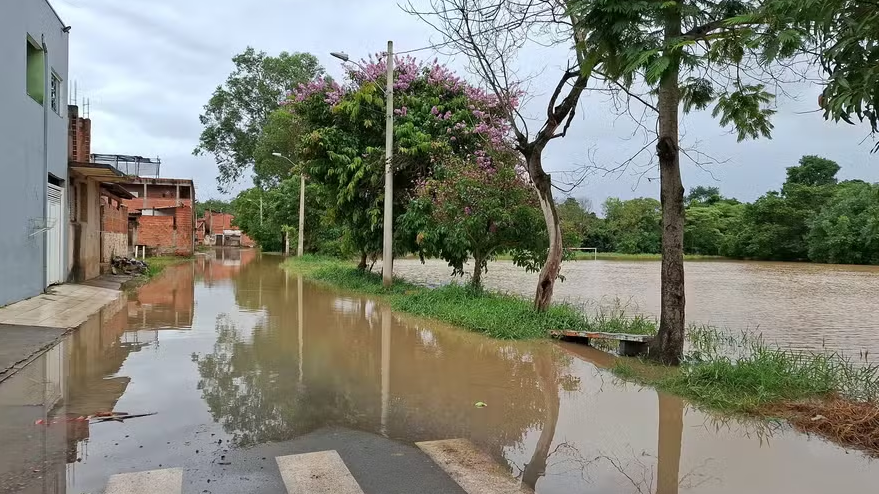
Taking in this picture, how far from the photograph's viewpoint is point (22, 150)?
40.4 feet

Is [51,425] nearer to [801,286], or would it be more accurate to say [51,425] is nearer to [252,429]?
[252,429]

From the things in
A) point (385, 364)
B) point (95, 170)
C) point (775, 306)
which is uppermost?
point (95, 170)

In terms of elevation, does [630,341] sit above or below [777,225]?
below

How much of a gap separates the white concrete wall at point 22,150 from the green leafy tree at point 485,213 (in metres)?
8.67

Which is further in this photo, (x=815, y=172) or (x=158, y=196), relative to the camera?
(x=815, y=172)

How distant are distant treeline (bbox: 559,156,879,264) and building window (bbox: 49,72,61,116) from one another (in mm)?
21243

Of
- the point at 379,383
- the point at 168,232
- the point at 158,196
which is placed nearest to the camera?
the point at 379,383

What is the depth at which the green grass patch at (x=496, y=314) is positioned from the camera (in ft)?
35.0

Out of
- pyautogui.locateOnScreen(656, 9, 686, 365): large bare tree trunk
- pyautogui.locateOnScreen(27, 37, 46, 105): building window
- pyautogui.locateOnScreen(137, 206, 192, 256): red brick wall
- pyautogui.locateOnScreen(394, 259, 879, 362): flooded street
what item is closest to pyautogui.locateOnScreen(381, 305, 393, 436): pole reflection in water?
pyautogui.locateOnScreen(656, 9, 686, 365): large bare tree trunk

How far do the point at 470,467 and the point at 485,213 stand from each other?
9696mm

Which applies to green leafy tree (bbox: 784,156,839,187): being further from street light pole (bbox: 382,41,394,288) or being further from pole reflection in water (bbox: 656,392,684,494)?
pole reflection in water (bbox: 656,392,684,494)

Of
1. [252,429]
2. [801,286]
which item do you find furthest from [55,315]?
[801,286]

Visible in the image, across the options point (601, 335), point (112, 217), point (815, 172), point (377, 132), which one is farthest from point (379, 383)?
point (815, 172)

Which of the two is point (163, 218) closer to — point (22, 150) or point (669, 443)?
point (22, 150)
